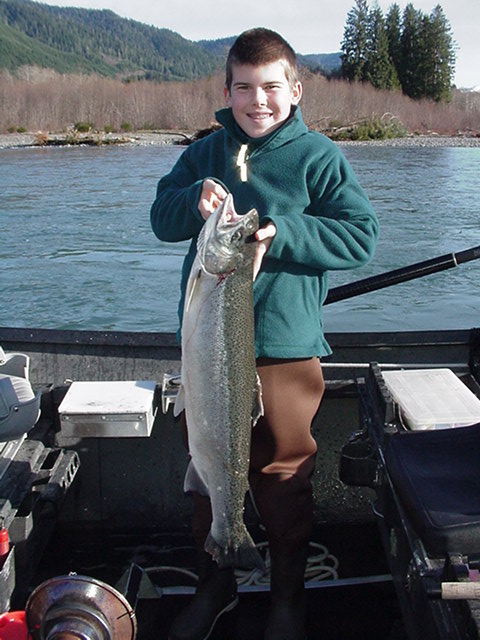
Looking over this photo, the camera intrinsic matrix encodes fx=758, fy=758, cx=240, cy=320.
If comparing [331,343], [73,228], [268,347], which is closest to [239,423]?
[268,347]

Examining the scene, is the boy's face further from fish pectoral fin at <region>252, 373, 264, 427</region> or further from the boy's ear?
fish pectoral fin at <region>252, 373, 264, 427</region>

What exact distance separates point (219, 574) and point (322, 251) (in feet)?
4.59

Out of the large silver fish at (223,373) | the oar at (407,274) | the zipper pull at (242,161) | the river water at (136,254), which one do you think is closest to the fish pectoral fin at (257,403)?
the large silver fish at (223,373)

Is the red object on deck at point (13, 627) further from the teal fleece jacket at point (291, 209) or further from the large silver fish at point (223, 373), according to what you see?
the teal fleece jacket at point (291, 209)

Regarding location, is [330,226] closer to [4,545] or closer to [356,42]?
[4,545]

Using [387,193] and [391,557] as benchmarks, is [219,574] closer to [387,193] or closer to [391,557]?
[391,557]

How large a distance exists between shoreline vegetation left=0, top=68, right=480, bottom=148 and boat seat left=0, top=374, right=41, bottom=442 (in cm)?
5382

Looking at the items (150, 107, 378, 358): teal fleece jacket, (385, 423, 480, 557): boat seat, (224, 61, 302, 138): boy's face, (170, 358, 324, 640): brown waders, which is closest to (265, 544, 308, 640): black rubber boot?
(170, 358, 324, 640): brown waders

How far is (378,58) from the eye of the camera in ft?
283

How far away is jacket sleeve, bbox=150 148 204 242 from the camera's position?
8.60 ft

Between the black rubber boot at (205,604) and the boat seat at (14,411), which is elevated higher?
the boat seat at (14,411)

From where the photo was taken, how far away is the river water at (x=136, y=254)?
935 centimetres

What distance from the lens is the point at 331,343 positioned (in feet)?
14.5

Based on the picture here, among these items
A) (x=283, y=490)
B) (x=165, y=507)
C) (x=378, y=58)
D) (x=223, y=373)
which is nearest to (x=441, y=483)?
(x=283, y=490)
